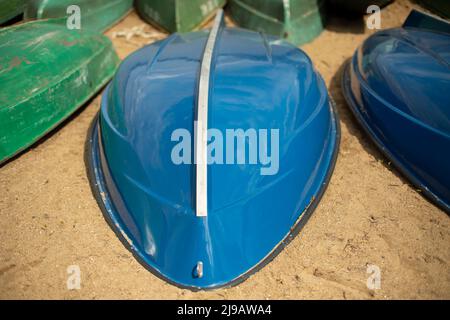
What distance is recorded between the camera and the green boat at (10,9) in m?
4.80

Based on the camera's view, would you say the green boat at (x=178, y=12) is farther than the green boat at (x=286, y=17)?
Yes

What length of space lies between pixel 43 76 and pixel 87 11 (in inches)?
61.9

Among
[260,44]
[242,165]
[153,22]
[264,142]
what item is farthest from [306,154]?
[153,22]

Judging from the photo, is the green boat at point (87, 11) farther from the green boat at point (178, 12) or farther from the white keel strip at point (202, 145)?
the white keel strip at point (202, 145)

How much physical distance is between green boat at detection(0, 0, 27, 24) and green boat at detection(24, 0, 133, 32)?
1.05 feet

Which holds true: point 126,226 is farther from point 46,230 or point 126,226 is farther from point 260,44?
point 260,44

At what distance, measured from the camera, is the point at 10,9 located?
487cm

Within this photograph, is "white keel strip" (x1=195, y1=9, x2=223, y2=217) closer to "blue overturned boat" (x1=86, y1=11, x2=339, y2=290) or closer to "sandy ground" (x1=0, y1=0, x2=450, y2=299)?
"blue overturned boat" (x1=86, y1=11, x2=339, y2=290)

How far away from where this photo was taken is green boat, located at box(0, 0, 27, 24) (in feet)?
15.8

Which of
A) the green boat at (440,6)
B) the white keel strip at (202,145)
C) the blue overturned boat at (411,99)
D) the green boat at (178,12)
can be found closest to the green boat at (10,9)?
the green boat at (178,12)

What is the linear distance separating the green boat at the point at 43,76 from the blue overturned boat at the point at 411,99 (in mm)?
2418

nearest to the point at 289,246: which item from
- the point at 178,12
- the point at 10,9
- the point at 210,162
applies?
the point at 210,162

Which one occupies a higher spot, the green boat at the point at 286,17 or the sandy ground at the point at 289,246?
the green boat at the point at 286,17

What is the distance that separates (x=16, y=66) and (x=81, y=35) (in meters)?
0.85
